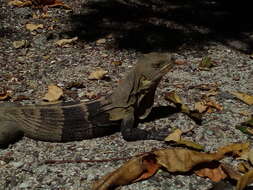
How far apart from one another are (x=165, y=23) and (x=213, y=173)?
387 cm

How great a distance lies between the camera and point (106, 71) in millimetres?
6324

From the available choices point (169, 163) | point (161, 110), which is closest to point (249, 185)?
point (169, 163)

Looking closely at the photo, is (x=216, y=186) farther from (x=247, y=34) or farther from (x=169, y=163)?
(x=247, y=34)

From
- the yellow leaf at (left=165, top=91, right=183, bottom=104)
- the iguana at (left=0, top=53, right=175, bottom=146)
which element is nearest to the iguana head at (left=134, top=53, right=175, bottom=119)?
the iguana at (left=0, top=53, right=175, bottom=146)

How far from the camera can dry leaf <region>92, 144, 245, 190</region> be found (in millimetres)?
4293

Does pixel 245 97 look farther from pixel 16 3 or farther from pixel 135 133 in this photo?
pixel 16 3

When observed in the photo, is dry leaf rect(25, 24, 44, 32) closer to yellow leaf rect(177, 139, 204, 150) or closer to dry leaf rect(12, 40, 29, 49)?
dry leaf rect(12, 40, 29, 49)

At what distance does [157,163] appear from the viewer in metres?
4.44

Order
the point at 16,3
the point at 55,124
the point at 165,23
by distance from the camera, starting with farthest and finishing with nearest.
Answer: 1. the point at 16,3
2. the point at 165,23
3. the point at 55,124

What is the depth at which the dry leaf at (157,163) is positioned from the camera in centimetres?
429

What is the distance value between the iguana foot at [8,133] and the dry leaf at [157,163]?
1171 millimetres

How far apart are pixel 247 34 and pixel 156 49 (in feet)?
5.31

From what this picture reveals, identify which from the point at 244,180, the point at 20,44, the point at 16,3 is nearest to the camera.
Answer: the point at 244,180

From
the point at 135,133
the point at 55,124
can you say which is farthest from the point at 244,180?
the point at 55,124
